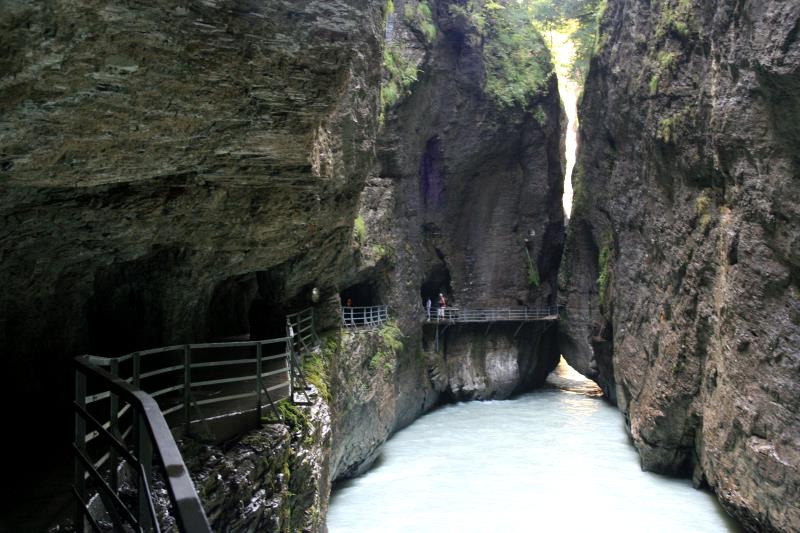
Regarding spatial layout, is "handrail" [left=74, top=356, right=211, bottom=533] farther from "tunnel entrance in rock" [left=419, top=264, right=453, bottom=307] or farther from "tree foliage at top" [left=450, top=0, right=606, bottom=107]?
"tree foliage at top" [left=450, top=0, right=606, bottom=107]

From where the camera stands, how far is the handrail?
1.58 meters

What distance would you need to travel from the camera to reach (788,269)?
1041 centimetres

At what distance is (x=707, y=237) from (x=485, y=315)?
50.0ft

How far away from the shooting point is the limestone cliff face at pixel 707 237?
Answer: 10359mm

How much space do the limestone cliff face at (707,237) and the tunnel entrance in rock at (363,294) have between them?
298 inches

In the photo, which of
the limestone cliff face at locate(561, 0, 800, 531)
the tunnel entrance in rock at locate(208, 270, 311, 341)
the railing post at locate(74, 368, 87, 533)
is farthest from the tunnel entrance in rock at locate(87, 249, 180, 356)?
the limestone cliff face at locate(561, 0, 800, 531)

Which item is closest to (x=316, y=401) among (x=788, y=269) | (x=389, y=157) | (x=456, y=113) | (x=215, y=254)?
(x=215, y=254)

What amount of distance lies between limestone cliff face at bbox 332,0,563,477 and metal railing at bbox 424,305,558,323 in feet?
1.64

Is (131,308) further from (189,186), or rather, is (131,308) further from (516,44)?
(516,44)

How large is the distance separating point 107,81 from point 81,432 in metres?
2.53

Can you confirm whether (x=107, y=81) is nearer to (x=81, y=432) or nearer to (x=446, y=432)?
(x=81, y=432)

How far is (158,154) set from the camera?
19.2 ft

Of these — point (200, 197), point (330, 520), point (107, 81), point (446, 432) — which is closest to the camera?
point (107, 81)

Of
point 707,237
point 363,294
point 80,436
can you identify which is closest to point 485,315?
point 363,294
